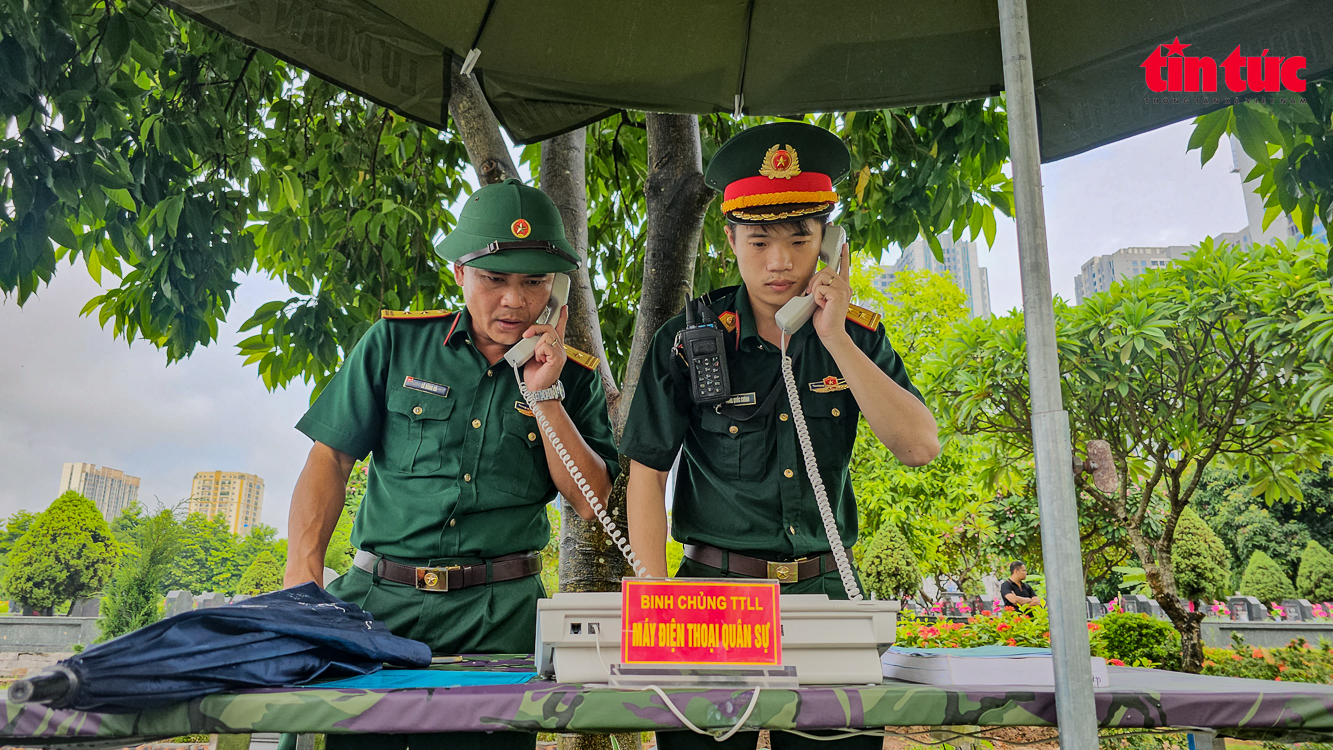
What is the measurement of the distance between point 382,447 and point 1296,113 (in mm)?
3261

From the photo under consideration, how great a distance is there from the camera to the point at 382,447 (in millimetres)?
2137

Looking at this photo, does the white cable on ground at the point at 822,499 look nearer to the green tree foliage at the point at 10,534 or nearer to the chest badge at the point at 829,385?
the chest badge at the point at 829,385

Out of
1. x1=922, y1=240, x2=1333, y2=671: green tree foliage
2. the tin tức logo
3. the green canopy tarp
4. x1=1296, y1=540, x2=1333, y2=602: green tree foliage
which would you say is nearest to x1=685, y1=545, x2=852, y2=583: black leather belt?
the green canopy tarp

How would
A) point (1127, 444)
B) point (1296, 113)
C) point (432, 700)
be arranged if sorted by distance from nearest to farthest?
point (432, 700) → point (1296, 113) → point (1127, 444)

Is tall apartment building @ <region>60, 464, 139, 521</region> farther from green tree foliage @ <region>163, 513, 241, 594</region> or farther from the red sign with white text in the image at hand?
the red sign with white text

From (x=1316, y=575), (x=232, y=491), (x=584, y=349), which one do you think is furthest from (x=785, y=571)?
(x=232, y=491)

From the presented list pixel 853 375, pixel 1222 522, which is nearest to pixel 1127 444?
pixel 853 375

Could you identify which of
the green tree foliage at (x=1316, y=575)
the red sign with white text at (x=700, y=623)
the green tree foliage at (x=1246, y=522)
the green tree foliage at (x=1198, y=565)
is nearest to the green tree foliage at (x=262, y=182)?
the red sign with white text at (x=700, y=623)

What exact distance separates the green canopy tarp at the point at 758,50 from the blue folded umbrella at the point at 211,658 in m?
1.47

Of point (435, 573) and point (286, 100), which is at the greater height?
point (286, 100)

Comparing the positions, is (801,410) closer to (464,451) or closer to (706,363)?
(706,363)

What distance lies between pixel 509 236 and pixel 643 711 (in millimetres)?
1312

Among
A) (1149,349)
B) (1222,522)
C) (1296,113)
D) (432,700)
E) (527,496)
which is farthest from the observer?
(1222,522)

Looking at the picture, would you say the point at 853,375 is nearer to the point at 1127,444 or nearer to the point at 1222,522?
the point at 1127,444
